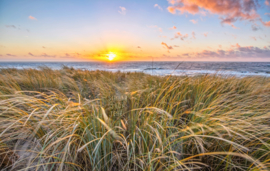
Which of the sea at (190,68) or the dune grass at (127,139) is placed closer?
the dune grass at (127,139)

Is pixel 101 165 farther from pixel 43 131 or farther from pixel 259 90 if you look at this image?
pixel 259 90

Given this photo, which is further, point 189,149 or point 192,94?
point 192,94

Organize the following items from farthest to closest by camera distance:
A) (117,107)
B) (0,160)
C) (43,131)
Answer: (117,107) → (43,131) → (0,160)

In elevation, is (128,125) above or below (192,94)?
below

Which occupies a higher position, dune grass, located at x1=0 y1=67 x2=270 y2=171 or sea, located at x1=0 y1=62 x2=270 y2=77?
sea, located at x1=0 y1=62 x2=270 y2=77

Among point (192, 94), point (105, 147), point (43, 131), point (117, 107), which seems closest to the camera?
point (105, 147)

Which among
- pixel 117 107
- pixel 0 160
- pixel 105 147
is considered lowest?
pixel 0 160

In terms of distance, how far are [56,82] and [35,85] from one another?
494 millimetres

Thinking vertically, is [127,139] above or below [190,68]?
below

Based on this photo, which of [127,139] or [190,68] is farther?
[190,68]

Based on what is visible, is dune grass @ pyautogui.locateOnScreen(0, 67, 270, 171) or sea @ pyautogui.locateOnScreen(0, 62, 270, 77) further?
sea @ pyautogui.locateOnScreen(0, 62, 270, 77)

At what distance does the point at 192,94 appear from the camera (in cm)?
232

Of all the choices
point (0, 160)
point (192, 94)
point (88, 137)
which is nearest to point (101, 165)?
point (88, 137)

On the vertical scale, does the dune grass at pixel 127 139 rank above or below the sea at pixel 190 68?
below
